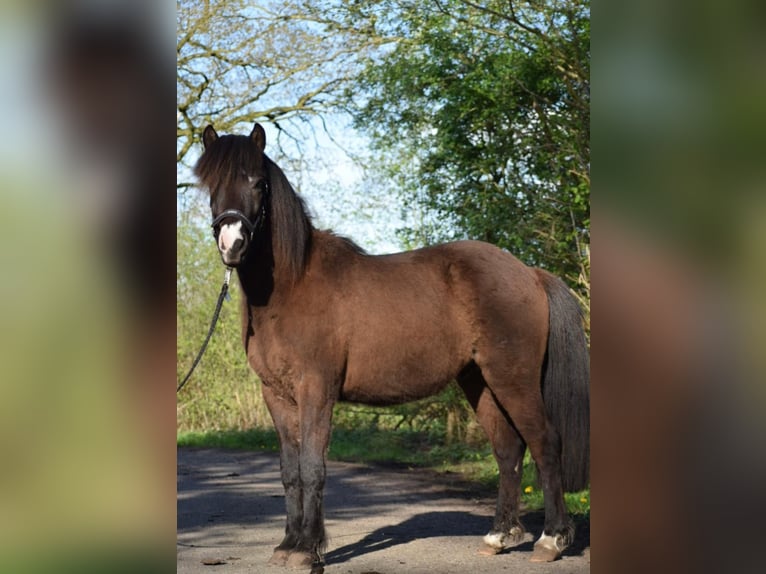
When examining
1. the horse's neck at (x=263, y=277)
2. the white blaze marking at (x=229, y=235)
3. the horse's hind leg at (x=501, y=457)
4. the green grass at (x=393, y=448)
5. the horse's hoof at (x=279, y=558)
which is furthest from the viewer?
the green grass at (x=393, y=448)

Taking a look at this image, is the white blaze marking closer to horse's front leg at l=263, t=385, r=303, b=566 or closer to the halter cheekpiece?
the halter cheekpiece

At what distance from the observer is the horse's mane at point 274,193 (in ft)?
15.1

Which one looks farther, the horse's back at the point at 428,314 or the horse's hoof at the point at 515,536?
the horse's hoof at the point at 515,536

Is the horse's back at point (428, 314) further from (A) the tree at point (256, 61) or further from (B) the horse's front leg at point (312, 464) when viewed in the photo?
(A) the tree at point (256, 61)

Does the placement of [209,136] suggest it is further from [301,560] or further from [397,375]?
[301,560]

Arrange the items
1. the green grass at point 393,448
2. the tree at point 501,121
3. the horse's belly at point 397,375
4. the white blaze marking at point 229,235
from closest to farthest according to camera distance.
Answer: the white blaze marking at point 229,235 → the horse's belly at point 397,375 → the tree at point 501,121 → the green grass at point 393,448

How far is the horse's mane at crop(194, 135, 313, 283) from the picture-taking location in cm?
462

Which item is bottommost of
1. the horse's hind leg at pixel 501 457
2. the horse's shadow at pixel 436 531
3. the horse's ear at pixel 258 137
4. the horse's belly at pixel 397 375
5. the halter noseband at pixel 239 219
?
the horse's shadow at pixel 436 531

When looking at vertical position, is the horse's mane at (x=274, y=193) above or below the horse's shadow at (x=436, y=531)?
above

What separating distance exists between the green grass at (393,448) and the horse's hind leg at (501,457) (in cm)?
209

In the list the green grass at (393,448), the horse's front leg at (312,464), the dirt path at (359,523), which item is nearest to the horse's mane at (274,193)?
the horse's front leg at (312,464)
